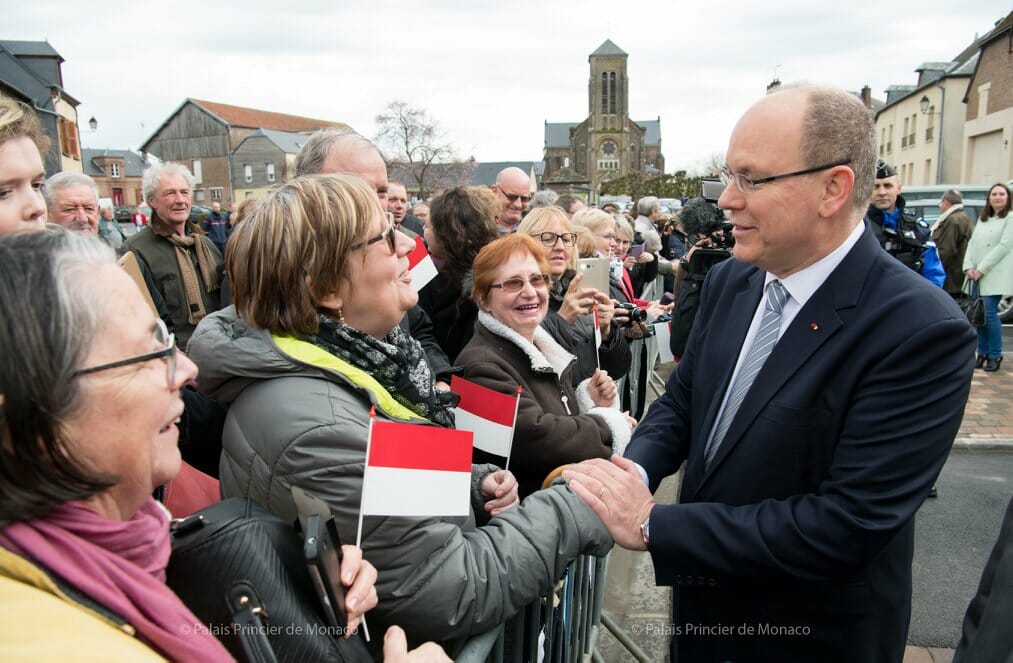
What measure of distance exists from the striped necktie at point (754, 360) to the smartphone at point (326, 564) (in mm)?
1180

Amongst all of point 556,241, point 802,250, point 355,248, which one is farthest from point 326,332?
point 556,241

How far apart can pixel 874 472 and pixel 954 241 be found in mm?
10590

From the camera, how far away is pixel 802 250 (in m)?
1.93

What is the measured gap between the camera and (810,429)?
1.81 meters

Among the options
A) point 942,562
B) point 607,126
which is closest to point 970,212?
point 942,562

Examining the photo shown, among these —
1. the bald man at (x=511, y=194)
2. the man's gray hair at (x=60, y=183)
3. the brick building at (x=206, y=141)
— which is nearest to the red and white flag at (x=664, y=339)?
the bald man at (x=511, y=194)

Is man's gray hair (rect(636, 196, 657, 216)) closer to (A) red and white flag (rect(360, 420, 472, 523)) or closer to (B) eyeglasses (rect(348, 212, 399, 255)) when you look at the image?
(B) eyeglasses (rect(348, 212, 399, 255))

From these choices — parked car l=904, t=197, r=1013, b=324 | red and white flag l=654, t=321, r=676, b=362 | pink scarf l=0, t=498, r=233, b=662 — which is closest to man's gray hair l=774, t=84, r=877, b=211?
pink scarf l=0, t=498, r=233, b=662

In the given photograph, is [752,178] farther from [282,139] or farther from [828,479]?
[282,139]

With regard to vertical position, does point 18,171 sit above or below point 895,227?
above

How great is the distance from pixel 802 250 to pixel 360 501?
1381 millimetres

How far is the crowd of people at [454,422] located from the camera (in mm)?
1091

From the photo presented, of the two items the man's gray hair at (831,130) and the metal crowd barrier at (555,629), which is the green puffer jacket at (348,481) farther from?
the man's gray hair at (831,130)

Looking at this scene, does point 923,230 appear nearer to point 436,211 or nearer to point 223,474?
point 436,211
